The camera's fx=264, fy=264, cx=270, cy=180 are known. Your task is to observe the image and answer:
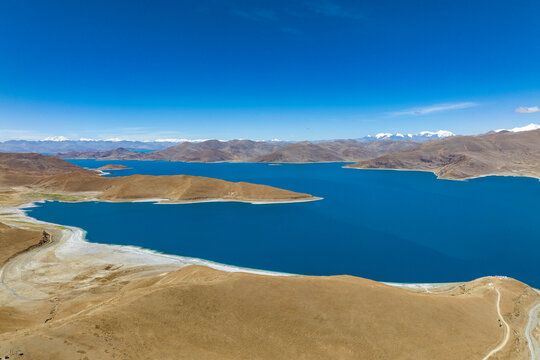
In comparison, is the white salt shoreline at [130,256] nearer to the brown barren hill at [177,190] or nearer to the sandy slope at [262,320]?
the sandy slope at [262,320]

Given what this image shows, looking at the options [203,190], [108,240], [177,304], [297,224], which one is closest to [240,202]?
[203,190]

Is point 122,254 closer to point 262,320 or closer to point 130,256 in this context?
point 130,256

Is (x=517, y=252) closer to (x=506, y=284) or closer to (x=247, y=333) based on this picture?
(x=506, y=284)

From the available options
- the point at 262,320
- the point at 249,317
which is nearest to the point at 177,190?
the point at 249,317

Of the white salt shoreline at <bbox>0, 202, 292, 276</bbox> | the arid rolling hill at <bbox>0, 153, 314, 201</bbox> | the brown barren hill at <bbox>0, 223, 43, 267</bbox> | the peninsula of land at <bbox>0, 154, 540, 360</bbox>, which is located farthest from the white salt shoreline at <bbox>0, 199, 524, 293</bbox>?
the arid rolling hill at <bbox>0, 153, 314, 201</bbox>

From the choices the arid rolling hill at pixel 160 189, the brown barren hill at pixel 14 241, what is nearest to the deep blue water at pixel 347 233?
the arid rolling hill at pixel 160 189

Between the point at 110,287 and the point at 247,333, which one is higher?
the point at 247,333

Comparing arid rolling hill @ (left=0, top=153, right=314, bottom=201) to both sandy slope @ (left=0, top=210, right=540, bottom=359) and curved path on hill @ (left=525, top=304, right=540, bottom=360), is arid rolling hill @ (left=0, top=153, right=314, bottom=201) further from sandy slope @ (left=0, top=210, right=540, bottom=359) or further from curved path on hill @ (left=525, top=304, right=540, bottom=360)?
curved path on hill @ (left=525, top=304, right=540, bottom=360)
